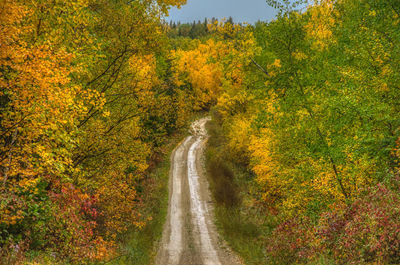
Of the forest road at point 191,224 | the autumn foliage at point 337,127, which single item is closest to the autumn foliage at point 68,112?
the forest road at point 191,224

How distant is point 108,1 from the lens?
40.0 feet

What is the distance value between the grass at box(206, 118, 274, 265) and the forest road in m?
0.71

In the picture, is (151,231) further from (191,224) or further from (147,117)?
(147,117)

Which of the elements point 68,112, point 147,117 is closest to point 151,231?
point 147,117

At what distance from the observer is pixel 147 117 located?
13258 mm

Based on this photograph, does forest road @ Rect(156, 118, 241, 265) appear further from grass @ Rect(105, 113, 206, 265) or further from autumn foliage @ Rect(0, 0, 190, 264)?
autumn foliage @ Rect(0, 0, 190, 264)

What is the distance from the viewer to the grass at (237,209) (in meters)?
16.4

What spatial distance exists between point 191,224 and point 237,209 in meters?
3.98

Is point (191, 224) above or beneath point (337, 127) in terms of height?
beneath

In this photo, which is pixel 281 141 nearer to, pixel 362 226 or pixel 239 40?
pixel 239 40

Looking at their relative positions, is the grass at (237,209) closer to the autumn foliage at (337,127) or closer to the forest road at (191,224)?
the forest road at (191,224)

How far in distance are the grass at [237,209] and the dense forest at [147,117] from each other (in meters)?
0.25

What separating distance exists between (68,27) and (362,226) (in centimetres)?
1066

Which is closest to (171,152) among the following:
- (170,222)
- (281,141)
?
(170,222)
